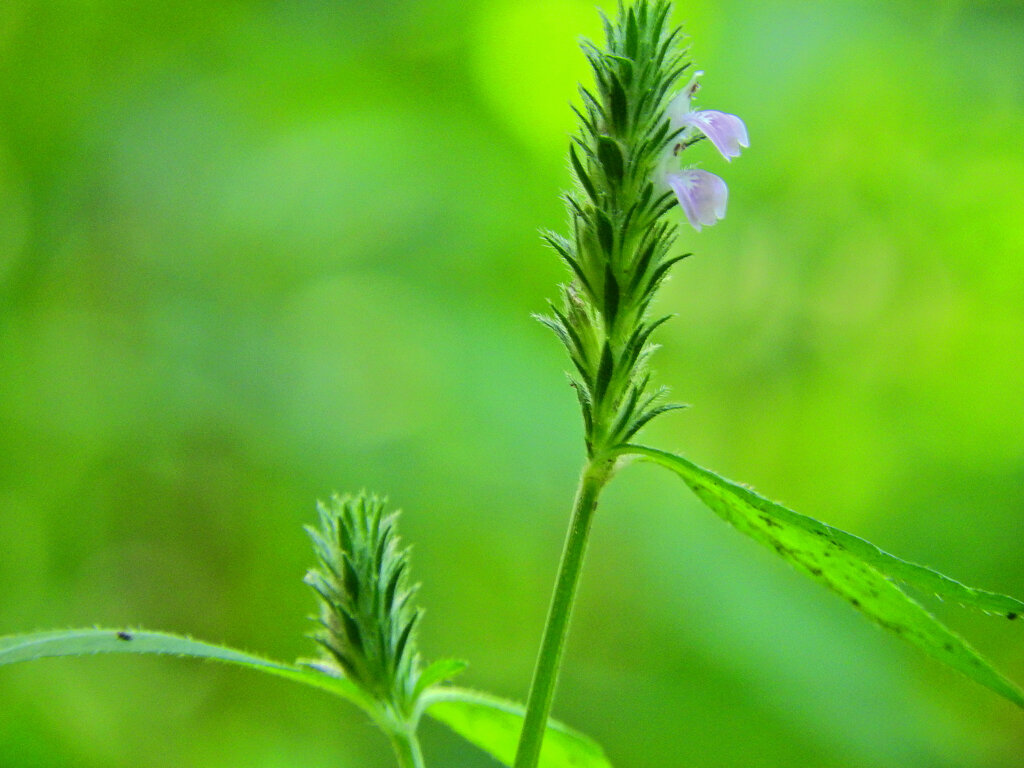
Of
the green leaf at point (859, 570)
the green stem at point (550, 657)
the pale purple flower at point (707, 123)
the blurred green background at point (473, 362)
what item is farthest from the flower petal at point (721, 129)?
the blurred green background at point (473, 362)

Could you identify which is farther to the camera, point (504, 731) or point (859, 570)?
point (504, 731)

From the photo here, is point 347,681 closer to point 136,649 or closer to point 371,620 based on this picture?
point 371,620

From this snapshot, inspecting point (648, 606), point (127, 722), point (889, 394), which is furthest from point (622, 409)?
point (889, 394)

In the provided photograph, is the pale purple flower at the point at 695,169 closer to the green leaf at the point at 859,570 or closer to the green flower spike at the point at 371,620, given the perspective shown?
the green leaf at the point at 859,570

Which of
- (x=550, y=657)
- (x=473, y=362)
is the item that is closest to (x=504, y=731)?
(x=550, y=657)

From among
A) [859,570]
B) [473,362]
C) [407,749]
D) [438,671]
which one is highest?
[473,362]

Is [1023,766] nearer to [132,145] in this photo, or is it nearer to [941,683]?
[941,683]
